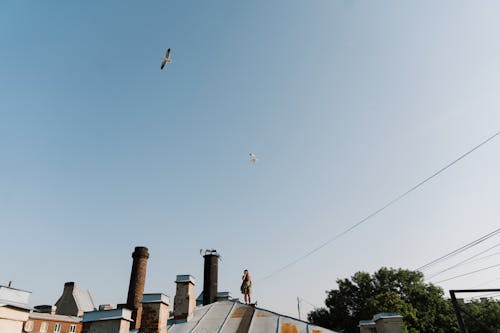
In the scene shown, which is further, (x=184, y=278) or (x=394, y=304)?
(x=394, y=304)

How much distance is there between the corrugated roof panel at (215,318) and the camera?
9.84 metres

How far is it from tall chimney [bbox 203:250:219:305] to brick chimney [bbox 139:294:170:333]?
291 inches

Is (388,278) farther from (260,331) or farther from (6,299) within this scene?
(6,299)

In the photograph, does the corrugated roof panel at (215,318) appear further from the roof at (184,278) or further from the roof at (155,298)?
the roof at (155,298)

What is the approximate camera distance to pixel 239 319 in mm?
10547

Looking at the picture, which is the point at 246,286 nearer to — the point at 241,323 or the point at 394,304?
the point at 241,323

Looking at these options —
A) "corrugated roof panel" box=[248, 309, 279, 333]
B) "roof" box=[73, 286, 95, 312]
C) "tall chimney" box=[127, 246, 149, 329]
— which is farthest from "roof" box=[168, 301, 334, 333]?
"roof" box=[73, 286, 95, 312]

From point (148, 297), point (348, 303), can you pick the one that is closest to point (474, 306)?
point (348, 303)

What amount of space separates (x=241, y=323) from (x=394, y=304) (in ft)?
93.4

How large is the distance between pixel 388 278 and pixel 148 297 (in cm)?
4148

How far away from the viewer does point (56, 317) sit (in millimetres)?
39656

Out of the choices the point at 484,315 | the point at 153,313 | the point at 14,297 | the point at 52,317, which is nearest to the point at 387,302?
the point at 484,315

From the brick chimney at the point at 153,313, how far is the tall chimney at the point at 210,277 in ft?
24.2

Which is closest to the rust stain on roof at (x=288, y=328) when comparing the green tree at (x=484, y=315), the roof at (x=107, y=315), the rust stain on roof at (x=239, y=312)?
the rust stain on roof at (x=239, y=312)
